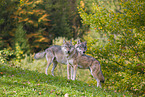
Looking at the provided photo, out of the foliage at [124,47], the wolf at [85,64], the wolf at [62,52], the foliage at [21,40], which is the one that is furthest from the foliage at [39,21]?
the wolf at [85,64]

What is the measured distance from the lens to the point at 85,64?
38.6ft

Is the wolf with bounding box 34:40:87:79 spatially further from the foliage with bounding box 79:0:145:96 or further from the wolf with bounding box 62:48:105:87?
the foliage with bounding box 79:0:145:96

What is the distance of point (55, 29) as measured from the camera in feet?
127

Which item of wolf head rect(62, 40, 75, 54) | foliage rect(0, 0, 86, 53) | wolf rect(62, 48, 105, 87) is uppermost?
Result: foliage rect(0, 0, 86, 53)

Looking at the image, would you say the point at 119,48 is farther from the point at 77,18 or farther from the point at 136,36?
the point at 77,18

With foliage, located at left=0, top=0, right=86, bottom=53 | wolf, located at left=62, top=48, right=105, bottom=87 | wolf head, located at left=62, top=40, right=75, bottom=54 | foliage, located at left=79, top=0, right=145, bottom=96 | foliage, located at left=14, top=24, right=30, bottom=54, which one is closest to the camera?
wolf, located at left=62, top=48, right=105, bottom=87

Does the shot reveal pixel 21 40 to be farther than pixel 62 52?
Yes

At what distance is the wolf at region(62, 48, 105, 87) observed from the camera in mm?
11555

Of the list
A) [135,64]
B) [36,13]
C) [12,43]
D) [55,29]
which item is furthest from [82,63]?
[55,29]

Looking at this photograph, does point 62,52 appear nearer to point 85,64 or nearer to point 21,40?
point 85,64

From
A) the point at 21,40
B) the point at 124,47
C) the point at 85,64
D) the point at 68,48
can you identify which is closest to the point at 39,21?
the point at 21,40

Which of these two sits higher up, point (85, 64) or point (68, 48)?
point (68, 48)

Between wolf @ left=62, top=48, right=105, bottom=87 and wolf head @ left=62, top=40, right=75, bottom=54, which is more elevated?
wolf head @ left=62, top=40, right=75, bottom=54

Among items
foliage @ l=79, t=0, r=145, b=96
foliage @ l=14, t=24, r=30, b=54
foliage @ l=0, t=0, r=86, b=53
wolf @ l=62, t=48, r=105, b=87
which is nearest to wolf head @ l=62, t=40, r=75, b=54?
wolf @ l=62, t=48, r=105, b=87
